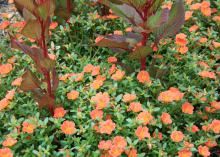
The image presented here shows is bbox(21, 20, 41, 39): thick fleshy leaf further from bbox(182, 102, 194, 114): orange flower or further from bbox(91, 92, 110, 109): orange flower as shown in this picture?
bbox(182, 102, 194, 114): orange flower

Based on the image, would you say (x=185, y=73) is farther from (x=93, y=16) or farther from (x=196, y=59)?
(x=93, y=16)

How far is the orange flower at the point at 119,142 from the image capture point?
2111mm

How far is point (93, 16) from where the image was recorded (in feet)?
9.95

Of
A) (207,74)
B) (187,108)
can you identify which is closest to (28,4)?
(187,108)

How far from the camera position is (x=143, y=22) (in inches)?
96.2

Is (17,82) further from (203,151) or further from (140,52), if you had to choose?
(203,151)

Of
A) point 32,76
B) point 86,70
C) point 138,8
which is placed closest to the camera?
point 32,76

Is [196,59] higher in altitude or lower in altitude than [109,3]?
lower

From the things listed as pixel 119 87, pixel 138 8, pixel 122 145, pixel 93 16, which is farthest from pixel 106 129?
pixel 93 16

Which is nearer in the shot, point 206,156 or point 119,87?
point 206,156

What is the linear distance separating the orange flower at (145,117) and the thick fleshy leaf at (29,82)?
0.57 meters

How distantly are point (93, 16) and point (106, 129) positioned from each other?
1.12m

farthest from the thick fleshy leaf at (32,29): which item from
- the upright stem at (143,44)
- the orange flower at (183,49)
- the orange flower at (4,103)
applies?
the orange flower at (183,49)

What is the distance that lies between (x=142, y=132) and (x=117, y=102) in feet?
1.08
